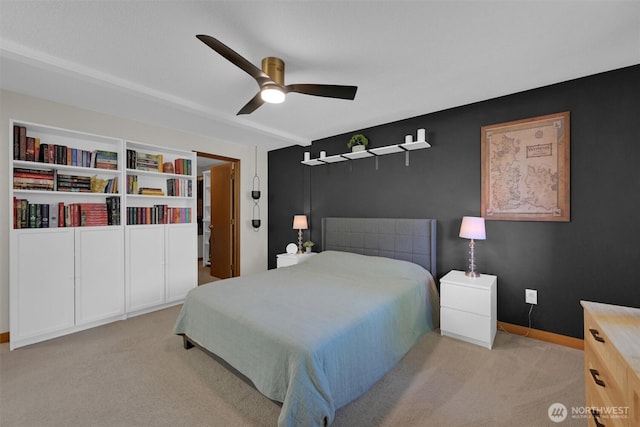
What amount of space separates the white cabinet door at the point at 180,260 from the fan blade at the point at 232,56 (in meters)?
2.55

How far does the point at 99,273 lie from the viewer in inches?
114

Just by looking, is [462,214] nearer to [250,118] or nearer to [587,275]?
[587,275]

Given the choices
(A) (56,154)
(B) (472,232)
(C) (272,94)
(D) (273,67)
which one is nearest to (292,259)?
(B) (472,232)

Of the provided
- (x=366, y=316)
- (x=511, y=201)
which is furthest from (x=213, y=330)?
(x=511, y=201)

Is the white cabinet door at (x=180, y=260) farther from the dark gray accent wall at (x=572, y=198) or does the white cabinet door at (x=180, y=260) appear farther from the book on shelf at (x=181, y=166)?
the dark gray accent wall at (x=572, y=198)

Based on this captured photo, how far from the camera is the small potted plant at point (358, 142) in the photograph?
140 inches

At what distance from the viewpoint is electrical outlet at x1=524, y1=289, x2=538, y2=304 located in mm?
2580

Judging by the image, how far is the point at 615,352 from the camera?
1.03 m

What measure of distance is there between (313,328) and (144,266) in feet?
8.72

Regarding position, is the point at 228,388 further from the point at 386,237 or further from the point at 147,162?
the point at 147,162

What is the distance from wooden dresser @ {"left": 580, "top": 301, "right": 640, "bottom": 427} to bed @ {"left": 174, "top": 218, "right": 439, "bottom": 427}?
3.61 feet

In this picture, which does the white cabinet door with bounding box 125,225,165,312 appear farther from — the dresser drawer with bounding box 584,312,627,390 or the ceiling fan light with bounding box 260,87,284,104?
the dresser drawer with bounding box 584,312,627,390

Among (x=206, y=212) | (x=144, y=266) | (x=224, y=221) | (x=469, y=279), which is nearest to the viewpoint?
(x=469, y=279)

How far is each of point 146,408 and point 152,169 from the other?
9.03ft
